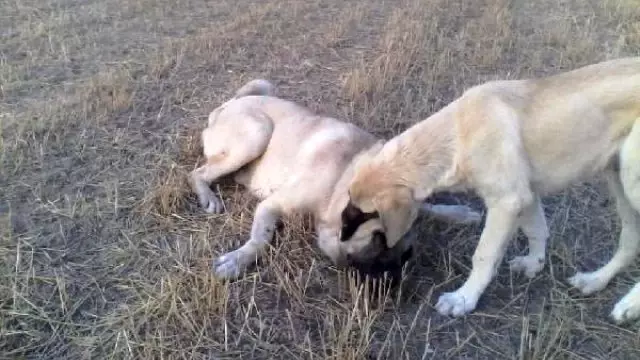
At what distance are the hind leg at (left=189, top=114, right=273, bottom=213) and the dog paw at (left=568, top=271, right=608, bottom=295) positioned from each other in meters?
2.55

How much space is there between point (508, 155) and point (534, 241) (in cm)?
83

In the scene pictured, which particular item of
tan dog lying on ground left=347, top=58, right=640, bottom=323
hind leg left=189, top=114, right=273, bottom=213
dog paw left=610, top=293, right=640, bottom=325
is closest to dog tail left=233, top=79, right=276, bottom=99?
hind leg left=189, top=114, right=273, bottom=213

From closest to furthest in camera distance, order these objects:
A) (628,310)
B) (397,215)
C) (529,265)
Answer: (397,215) → (628,310) → (529,265)

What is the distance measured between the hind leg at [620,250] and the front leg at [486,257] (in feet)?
2.23

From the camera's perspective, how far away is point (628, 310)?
315 centimetres

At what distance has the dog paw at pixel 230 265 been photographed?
11.2 ft

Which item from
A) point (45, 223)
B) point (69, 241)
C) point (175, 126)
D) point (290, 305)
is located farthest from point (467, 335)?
point (175, 126)

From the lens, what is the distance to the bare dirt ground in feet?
9.80

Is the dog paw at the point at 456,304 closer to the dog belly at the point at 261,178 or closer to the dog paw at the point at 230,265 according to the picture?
the dog paw at the point at 230,265

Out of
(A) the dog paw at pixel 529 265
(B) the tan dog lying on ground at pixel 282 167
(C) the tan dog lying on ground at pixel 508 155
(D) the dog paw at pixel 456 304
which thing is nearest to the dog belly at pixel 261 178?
(B) the tan dog lying on ground at pixel 282 167

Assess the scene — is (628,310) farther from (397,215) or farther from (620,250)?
(397,215)

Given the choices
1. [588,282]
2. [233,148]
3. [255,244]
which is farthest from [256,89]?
[588,282]

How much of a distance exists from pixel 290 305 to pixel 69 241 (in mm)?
1599

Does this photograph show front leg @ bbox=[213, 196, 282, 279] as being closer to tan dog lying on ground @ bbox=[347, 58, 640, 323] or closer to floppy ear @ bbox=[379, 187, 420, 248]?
tan dog lying on ground @ bbox=[347, 58, 640, 323]
